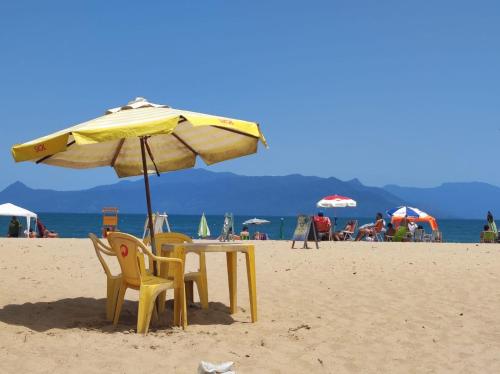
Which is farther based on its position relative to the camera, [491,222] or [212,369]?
[491,222]

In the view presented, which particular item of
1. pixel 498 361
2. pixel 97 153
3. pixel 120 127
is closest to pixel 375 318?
pixel 498 361

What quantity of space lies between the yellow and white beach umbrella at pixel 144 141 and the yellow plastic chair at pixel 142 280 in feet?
1.74

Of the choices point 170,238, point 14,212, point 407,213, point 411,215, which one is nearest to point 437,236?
point 411,215

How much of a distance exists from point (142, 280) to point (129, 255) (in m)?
0.24

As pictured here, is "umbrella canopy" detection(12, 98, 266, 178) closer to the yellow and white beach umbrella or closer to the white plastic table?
the yellow and white beach umbrella

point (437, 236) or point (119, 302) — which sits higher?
point (437, 236)

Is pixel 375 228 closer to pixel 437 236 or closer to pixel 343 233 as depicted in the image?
pixel 343 233

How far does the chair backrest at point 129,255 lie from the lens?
195 inches

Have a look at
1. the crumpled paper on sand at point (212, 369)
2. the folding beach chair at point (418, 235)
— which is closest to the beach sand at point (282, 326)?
the crumpled paper on sand at point (212, 369)

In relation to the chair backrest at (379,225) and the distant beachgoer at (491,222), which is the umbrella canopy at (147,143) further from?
the distant beachgoer at (491,222)

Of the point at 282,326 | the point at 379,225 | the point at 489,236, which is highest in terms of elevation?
the point at 379,225

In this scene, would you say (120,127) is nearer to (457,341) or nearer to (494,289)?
(457,341)

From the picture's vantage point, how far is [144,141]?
6.27 m

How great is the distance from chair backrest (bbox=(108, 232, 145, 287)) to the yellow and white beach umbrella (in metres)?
0.50
